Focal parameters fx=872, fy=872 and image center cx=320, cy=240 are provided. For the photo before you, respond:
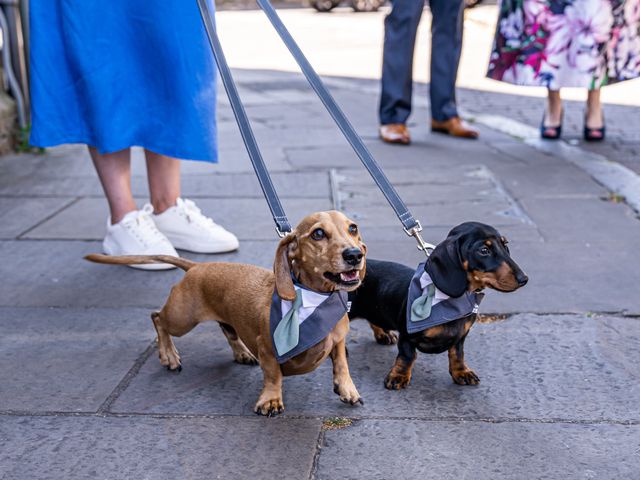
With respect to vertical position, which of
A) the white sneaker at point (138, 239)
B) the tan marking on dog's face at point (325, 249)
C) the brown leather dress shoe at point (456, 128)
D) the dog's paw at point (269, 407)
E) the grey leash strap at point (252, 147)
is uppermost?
the grey leash strap at point (252, 147)

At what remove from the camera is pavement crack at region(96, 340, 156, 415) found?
2.54 meters

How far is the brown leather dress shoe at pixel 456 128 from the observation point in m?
6.32

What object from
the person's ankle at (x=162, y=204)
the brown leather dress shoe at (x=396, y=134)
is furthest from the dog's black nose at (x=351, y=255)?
the brown leather dress shoe at (x=396, y=134)

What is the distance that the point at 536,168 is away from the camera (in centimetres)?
541

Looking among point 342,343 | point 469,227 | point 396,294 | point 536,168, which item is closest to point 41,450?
point 342,343

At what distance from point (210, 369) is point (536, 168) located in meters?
3.21

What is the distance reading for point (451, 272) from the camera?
2.50 meters

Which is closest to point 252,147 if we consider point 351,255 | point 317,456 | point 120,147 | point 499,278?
point 351,255

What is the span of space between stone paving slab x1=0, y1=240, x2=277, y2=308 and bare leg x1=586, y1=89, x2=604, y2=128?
9.92 ft

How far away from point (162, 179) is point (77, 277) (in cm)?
63

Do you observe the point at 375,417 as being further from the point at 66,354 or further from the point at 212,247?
the point at 212,247

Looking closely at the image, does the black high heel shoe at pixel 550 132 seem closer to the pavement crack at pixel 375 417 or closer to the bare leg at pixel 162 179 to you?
the bare leg at pixel 162 179

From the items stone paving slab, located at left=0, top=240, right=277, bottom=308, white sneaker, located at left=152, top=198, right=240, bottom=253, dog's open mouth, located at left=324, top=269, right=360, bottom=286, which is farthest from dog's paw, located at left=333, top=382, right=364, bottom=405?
white sneaker, located at left=152, top=198, right=240, bottom=253

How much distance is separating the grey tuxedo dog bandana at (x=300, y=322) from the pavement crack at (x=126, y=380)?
54 cm
